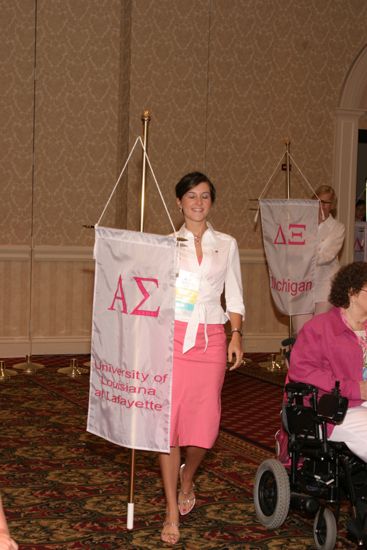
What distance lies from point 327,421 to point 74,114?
5904 mm

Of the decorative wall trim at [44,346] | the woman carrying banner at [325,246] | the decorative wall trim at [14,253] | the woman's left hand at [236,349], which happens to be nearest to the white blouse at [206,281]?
the woman's left hand at [236,349]

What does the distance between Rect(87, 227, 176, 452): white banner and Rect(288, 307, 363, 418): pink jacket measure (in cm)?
64

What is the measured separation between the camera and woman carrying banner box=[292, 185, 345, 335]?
26.9 feet

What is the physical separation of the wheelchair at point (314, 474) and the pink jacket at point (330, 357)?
8 centimetres

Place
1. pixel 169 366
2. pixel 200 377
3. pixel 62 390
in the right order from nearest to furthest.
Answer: pixel 169 366, pixel 200 377, pixel 62 390

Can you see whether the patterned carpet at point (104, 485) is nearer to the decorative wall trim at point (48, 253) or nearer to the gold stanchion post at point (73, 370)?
the gold stanchion post at point (73, 370)

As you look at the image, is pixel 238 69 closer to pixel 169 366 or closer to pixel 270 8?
pixel 270 8

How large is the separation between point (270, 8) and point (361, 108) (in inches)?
57.6

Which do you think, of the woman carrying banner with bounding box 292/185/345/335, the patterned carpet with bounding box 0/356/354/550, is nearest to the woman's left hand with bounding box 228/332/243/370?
the patterned carpet with bounding box 0/356/354/550

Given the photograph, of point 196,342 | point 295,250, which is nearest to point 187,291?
point 196,342

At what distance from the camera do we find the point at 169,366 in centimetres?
394

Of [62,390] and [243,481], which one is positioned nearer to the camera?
[243,481]

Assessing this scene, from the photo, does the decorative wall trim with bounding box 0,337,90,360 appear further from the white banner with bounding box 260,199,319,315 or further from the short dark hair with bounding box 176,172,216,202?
the short dark hair with bounding box 176,172,216,202

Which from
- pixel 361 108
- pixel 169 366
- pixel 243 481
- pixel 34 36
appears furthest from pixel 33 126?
pixel 169 366
